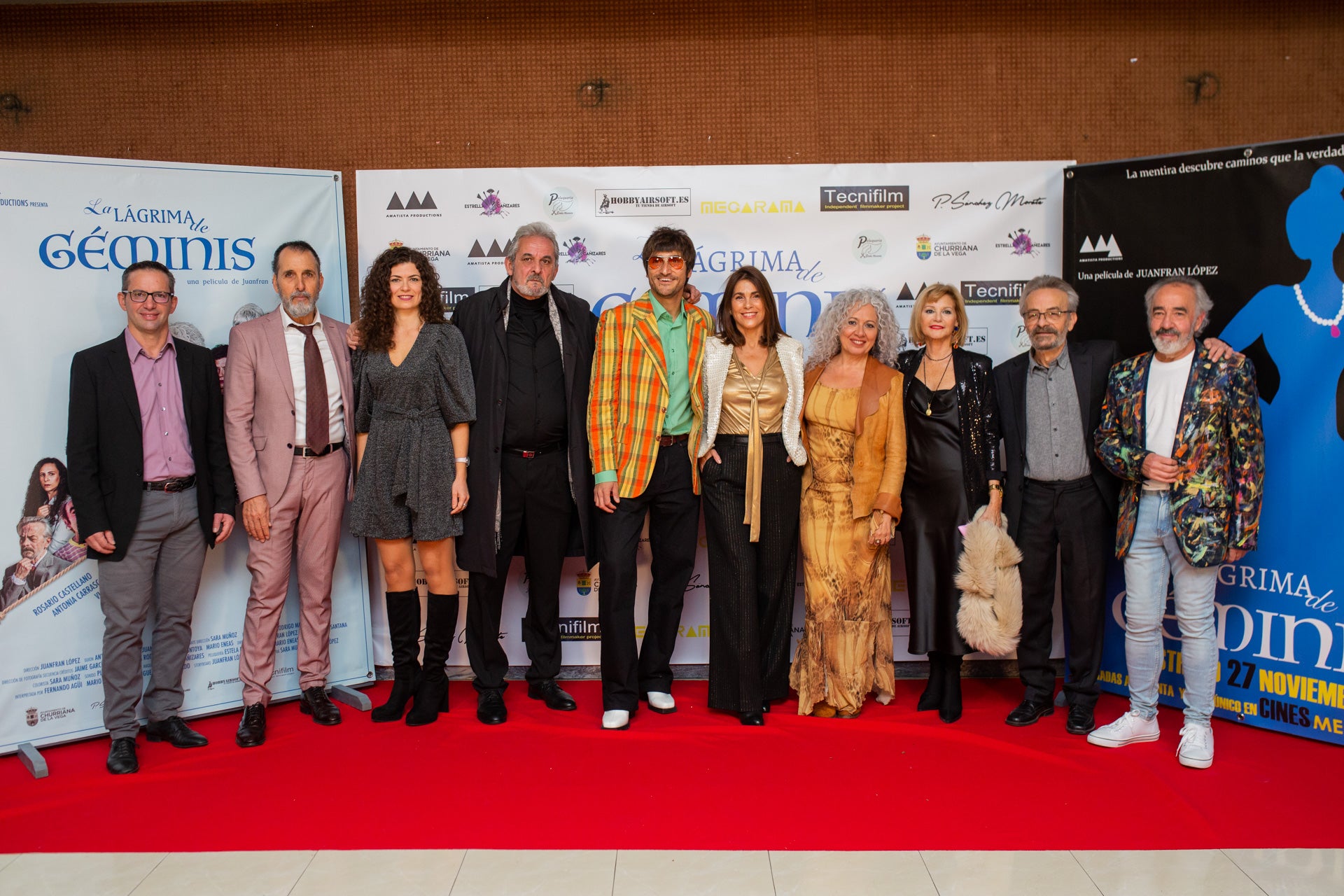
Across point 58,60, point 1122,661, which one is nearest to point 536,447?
point 1122,661

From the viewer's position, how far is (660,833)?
2.71 metres

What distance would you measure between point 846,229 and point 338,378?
2.36m

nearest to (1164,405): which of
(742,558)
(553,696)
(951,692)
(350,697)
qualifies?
(951,692)

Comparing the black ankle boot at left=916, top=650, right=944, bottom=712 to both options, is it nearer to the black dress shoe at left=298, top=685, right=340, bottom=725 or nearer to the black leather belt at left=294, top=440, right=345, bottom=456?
the black dress shoe at left=298, top=685, right=340, bottom=725

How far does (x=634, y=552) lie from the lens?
3.66m

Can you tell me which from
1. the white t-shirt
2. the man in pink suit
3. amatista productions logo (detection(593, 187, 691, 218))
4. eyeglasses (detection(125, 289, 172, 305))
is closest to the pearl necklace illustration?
the white t-shirt

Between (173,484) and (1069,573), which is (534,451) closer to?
(173,484)

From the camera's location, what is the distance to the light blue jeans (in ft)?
10.8

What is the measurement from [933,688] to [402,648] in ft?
7.25

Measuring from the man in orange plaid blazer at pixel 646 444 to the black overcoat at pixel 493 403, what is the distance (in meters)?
0.09

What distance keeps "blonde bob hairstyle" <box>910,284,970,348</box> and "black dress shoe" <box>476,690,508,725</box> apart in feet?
7.32

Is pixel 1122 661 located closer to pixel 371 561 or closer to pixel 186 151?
pixel 371 561

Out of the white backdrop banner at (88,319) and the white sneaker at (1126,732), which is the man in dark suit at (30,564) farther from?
the white sneaker at (1126,732)

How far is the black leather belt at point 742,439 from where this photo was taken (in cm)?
354
